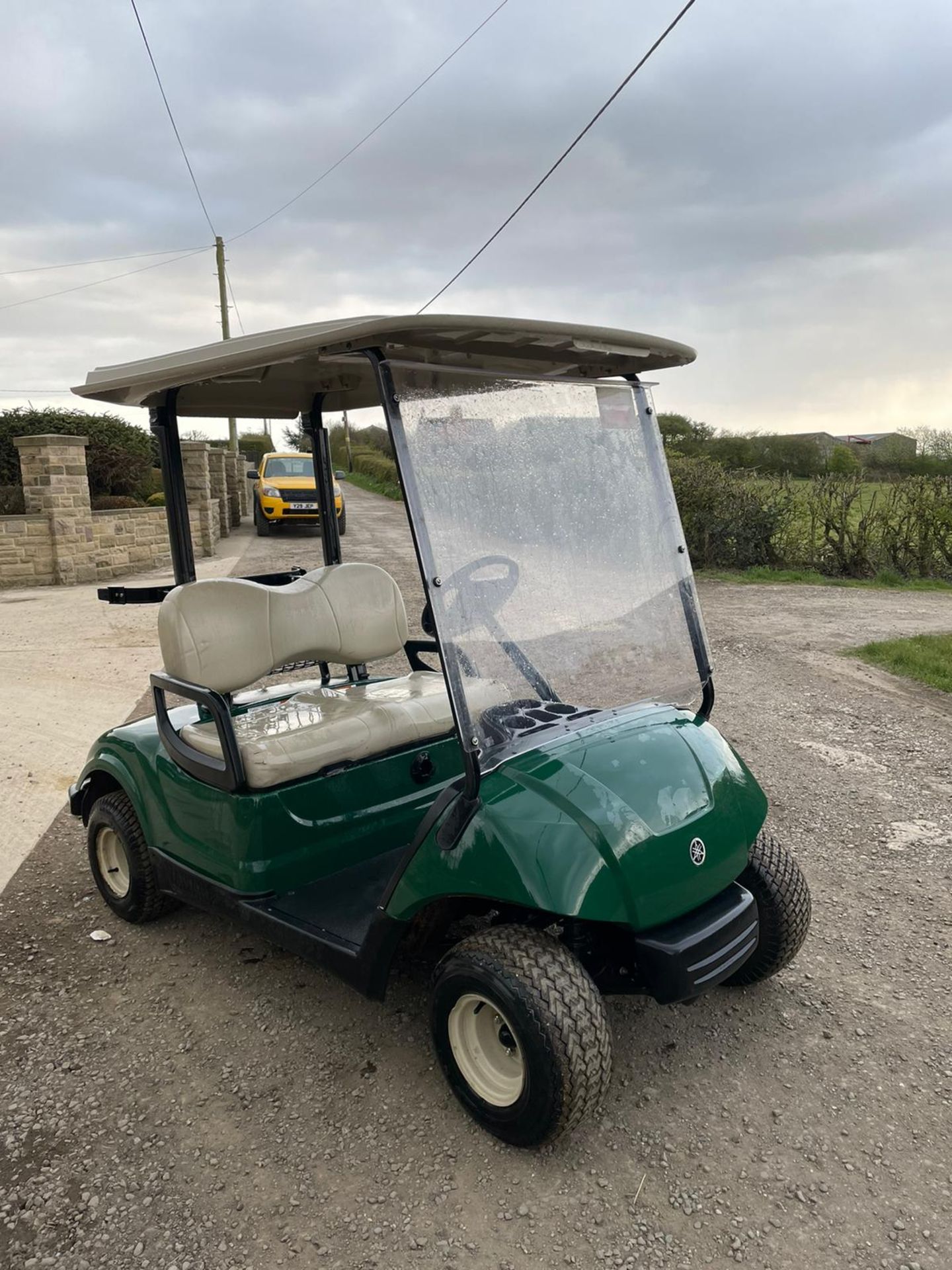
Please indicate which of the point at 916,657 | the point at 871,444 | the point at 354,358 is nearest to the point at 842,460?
the point at 871,444

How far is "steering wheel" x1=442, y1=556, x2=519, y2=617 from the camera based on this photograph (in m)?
2.23

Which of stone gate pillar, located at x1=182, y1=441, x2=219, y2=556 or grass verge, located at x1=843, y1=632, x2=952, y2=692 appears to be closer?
grass verge, located at x1=843, y1=632, x2=952, y2=692

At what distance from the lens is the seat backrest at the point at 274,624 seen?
3.10 meters

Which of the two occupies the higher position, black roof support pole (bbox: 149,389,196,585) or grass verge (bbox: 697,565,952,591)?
black roof support pole (bbox: 149,389,196,585)

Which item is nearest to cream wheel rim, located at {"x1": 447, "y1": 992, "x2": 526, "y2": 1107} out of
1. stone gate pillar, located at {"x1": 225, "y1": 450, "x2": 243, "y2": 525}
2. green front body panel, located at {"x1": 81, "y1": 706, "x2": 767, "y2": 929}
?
green front body panel, located at {"x1": 81, "y1": 706, "x2": 767, "y2": 929}

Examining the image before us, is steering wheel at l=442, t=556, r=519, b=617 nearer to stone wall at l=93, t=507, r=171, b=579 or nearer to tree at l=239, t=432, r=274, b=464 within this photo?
stone wall at l=93, t=507, r=171, b=579

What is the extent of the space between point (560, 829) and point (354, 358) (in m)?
1.32

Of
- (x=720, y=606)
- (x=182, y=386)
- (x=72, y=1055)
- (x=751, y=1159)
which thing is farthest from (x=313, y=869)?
(x=720, y=606)

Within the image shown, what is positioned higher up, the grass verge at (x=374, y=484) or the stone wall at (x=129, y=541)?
the grass verge at (x=374, y=484)

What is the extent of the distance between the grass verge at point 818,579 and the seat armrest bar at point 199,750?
965 centimetres

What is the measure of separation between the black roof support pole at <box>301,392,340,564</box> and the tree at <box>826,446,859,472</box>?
10.7m

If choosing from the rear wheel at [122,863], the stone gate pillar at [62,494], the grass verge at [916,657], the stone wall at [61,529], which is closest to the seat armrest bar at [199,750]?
the rear wheel at [122,863]

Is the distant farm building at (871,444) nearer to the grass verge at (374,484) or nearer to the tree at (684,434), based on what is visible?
the tree at (684,434)

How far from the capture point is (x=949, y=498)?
11.6 m
